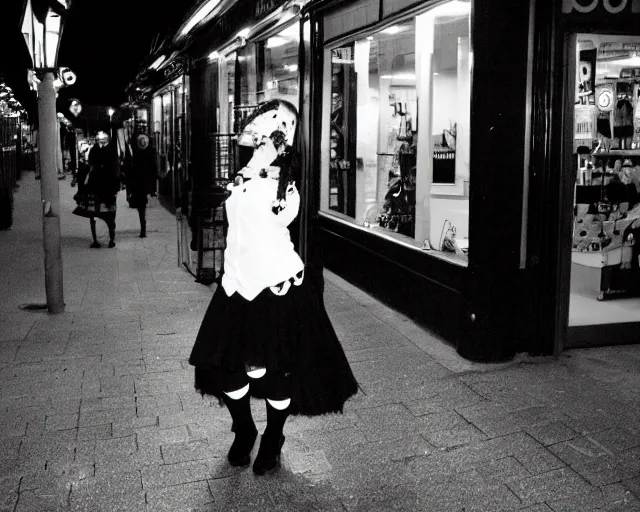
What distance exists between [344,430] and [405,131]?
14.5 ft

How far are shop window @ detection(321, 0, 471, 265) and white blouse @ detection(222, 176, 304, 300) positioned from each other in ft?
8.73

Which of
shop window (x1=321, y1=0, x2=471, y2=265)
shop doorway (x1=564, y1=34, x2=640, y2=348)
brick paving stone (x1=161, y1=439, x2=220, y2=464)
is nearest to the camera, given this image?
brick paving stone (x1=161, y1=439, x2=220, y2=464)

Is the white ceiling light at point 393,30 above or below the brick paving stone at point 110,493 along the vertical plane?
above

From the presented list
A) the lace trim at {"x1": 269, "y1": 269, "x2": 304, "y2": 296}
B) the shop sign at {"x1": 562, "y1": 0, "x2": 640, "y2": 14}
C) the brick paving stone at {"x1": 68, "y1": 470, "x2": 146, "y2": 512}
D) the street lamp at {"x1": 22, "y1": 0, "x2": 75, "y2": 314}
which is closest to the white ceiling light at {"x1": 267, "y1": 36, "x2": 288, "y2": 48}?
the street lamp at {"x1": 22, "y1": 0, "x2": 75, "y2": 314}

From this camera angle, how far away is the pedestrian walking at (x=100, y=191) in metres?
11.7

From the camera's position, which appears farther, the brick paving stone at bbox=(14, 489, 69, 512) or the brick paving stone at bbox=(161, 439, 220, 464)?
the brick paving stone at bbox=(161, 439, 220, 464)

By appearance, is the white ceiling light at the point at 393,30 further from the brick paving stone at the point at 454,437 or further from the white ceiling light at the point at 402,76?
the brick paving stone at the point at 454,437

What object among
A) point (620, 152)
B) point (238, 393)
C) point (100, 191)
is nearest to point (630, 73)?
point (620, 152)

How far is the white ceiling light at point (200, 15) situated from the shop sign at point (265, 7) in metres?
1.44

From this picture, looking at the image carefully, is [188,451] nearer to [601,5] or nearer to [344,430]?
[344,430]

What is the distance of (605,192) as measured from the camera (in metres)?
6.56

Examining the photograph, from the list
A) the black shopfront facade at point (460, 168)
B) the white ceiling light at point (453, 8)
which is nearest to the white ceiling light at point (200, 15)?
the black shopfront facade at point (460, 168)

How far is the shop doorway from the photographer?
6.01 metres

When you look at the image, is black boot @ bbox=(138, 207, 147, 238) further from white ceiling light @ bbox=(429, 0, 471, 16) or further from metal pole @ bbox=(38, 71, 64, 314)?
white ceiling light @ bbox=(429, 0, 471, 16)
